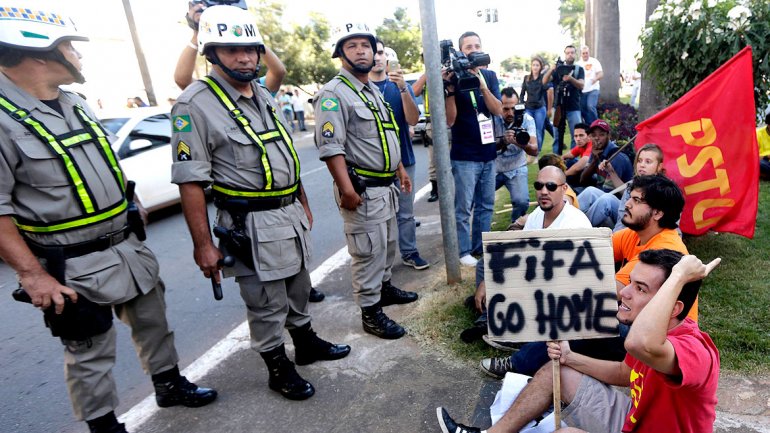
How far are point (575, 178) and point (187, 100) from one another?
4.00m

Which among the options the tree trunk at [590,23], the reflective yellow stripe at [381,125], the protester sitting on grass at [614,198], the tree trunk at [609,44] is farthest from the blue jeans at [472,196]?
the tree trunk at [590,23]

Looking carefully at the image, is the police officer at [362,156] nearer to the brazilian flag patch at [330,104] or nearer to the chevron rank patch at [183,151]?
the brazilian flag patch at [330,104]

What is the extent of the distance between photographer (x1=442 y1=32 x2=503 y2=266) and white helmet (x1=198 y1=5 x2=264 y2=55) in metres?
1.87

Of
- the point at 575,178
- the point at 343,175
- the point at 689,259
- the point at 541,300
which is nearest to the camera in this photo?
the point at 689,259

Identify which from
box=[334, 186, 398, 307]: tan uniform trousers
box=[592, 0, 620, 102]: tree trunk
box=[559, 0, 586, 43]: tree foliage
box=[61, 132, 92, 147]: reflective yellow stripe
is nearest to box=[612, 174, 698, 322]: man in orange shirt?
box=[334, 186, 398, 307]: tan uniform trousers

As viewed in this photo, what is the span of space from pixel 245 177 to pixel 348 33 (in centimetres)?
127

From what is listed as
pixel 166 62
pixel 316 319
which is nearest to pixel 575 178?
pixel 316 319

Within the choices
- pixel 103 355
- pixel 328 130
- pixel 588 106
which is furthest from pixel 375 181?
pixel 588 106

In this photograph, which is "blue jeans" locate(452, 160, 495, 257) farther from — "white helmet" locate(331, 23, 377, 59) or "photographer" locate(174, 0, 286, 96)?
"photographer" locate(174, 0, 286, 96)

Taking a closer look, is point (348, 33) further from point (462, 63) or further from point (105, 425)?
point (105, 425)

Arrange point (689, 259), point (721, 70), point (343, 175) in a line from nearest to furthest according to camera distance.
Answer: point (689, 259), point (343, 175), point (721, 70)

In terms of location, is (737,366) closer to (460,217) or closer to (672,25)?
(460,217)

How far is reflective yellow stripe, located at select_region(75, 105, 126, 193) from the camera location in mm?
2338

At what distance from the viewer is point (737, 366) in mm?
2650
